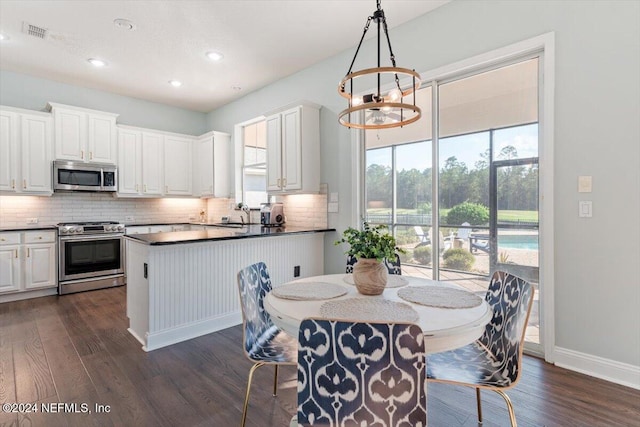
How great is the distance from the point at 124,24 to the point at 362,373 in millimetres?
3844

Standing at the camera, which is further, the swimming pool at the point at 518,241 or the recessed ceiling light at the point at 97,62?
the recessed ceiling light at the point at 97,62

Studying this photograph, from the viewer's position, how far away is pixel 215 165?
5.52 meters

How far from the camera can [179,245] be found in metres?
2.89

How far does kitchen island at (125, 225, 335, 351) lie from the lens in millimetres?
2795

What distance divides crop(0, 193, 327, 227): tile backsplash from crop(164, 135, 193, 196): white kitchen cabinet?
43 cm

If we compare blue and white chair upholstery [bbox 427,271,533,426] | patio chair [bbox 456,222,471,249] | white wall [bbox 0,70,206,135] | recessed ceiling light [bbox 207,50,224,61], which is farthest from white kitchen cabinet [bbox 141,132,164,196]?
blue and white chair upholstery [bbox 427,271,533,426]

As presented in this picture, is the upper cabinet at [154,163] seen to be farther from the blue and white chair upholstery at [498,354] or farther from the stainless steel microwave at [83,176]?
the blue and white chair upholstery at [498,354]

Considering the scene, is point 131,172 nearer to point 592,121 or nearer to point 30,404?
point 30,404

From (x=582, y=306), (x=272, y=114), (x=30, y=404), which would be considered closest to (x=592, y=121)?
(x=582, y=306)

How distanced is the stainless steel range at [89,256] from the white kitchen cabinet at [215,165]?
1.45 metres

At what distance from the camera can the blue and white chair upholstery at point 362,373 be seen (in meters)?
0.98

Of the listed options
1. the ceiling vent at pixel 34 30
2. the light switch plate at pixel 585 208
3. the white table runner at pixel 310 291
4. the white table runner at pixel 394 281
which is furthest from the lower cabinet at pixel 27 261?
the light switch plate at pixel 585 208

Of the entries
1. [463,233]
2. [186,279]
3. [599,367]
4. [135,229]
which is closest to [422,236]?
[463,233]

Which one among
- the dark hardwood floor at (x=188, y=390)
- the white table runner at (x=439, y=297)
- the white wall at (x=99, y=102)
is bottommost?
the dark hardwood floor at (x=188, y=390)
